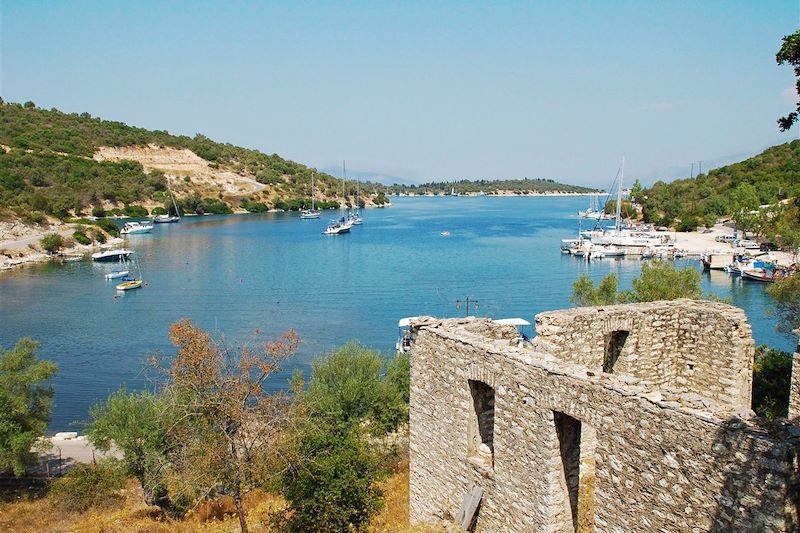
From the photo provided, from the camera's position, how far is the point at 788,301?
2461cm

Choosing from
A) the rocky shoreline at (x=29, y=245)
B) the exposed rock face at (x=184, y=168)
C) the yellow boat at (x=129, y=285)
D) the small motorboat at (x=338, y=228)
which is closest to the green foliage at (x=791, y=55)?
the yellow boat at (x=129, y=285)

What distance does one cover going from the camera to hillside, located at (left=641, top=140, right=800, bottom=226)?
104 meters

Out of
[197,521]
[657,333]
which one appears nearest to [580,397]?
[657,333]

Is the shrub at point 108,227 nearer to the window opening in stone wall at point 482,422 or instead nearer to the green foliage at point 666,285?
the green foliage at point 666,285

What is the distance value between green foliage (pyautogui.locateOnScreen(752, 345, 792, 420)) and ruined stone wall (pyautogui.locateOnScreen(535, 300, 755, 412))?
10.9 feet

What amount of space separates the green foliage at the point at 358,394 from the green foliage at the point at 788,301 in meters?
15.5

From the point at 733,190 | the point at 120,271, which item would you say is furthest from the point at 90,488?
the point at 733,190

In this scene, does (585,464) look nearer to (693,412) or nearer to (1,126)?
(693,412)

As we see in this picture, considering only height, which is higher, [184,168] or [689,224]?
[184,168]

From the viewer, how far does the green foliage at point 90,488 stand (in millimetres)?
21875

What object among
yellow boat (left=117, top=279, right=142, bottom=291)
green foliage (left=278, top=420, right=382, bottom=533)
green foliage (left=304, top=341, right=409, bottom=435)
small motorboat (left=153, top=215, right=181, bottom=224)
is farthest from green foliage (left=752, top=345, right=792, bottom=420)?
small motorboat (left=153, top=215, right=181, bottom=224)

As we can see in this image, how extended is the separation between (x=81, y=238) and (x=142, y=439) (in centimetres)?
8653

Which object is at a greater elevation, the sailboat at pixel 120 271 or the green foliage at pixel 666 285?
the green foliage at pixel 666 285

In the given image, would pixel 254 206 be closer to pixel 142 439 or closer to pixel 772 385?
pixel 142 439
